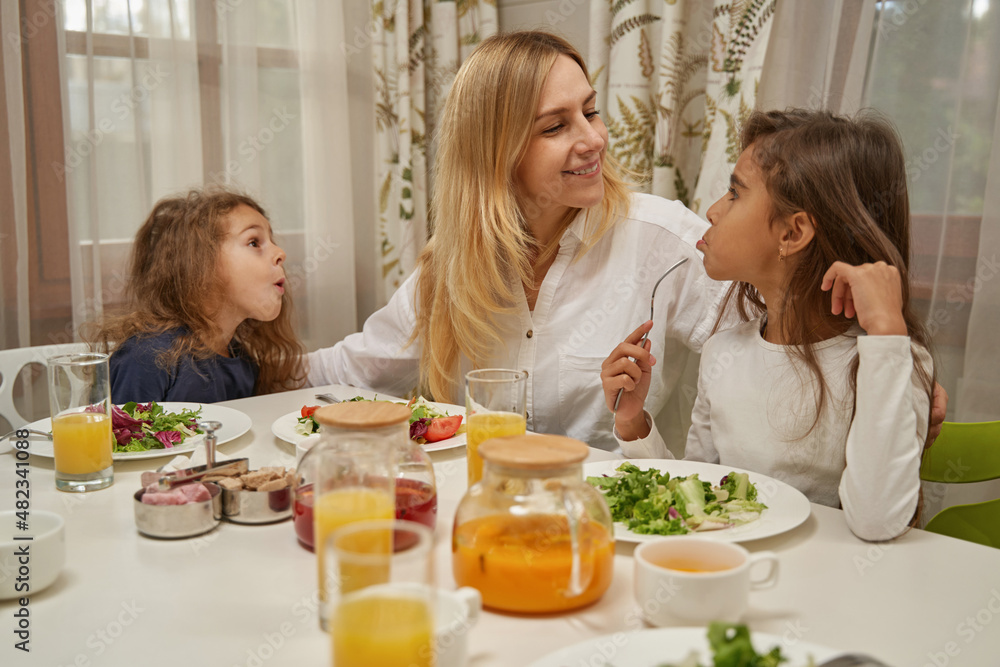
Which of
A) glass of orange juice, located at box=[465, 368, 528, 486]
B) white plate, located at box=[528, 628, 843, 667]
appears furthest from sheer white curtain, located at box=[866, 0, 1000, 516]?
white plate, located at box=[528, 628, 843, 667]

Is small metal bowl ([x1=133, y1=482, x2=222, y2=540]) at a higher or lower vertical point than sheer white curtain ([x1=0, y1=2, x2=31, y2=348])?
lower

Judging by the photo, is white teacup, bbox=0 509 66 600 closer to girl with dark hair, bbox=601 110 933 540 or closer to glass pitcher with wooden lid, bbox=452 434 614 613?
glass pitcher with wooden lid, bbox=452 434 614 613

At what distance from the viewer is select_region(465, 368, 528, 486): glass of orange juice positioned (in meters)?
1.08

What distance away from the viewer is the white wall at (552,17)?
2791 millimetres

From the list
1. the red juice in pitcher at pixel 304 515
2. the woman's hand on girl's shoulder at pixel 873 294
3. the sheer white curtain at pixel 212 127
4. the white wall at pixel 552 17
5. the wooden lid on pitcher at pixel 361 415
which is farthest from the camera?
the white wall at pixel 552 17

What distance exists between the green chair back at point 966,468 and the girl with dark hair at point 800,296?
0.78ft

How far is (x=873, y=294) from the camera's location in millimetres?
1135

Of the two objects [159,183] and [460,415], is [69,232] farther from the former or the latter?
[460,415]

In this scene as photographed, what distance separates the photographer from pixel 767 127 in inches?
57.9

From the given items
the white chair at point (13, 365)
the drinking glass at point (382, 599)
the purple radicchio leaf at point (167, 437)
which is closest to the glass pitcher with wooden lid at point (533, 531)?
the drinking glass at point (382, 599)

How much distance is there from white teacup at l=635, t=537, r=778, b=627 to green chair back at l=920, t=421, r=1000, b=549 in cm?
77

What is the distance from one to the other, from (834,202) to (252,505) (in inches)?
38.7

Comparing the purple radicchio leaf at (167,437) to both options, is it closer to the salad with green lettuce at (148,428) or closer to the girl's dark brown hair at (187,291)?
the salad with green lettuce at (148,428)

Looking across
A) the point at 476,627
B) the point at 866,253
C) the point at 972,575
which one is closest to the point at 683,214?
the point at 866,253
